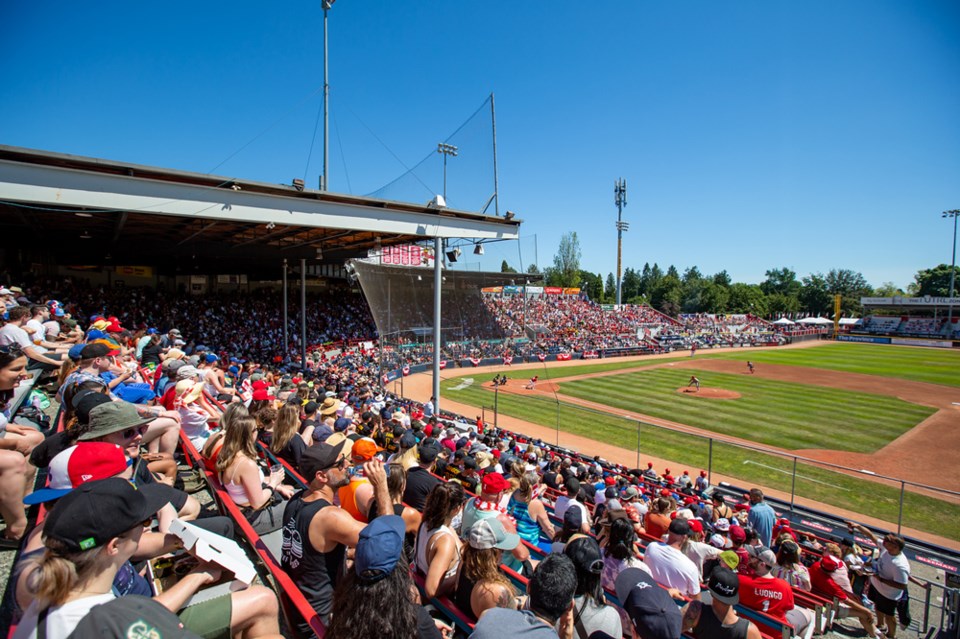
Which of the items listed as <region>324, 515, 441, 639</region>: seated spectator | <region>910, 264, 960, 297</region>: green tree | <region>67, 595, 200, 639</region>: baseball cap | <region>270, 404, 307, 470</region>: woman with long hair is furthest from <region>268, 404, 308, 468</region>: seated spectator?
<region>910, 264, 960, 297</region>: green tree

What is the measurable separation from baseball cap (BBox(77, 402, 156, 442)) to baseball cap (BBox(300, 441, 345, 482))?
1.30 metres

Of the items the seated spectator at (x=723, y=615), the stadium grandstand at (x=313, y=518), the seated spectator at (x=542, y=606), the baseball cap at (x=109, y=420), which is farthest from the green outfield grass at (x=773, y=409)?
the baseball cap at (x=109, y=420)

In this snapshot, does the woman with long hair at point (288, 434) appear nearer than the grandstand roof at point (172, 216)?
Yes

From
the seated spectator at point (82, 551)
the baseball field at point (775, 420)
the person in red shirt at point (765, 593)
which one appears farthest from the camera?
the baseball field at point (775, 420)

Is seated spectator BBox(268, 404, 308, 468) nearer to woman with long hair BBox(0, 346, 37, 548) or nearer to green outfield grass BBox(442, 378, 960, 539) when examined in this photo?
woman with long hair BBox(0, 346, 37, 548)

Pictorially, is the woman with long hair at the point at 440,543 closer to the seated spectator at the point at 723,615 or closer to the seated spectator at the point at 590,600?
the seated spectator at the point at 590,600

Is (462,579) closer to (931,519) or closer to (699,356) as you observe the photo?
(931,519)

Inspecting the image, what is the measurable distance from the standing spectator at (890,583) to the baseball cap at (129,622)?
29.1 feet

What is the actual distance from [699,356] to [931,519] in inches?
1445

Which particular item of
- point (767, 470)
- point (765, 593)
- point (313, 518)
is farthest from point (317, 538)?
point (767, 470)

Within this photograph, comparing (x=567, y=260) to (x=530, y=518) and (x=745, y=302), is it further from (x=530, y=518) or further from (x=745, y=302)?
(x=530, y=518)

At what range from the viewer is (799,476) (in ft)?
49.0

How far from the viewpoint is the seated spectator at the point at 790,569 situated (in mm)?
6086

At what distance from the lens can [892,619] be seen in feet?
21.3
